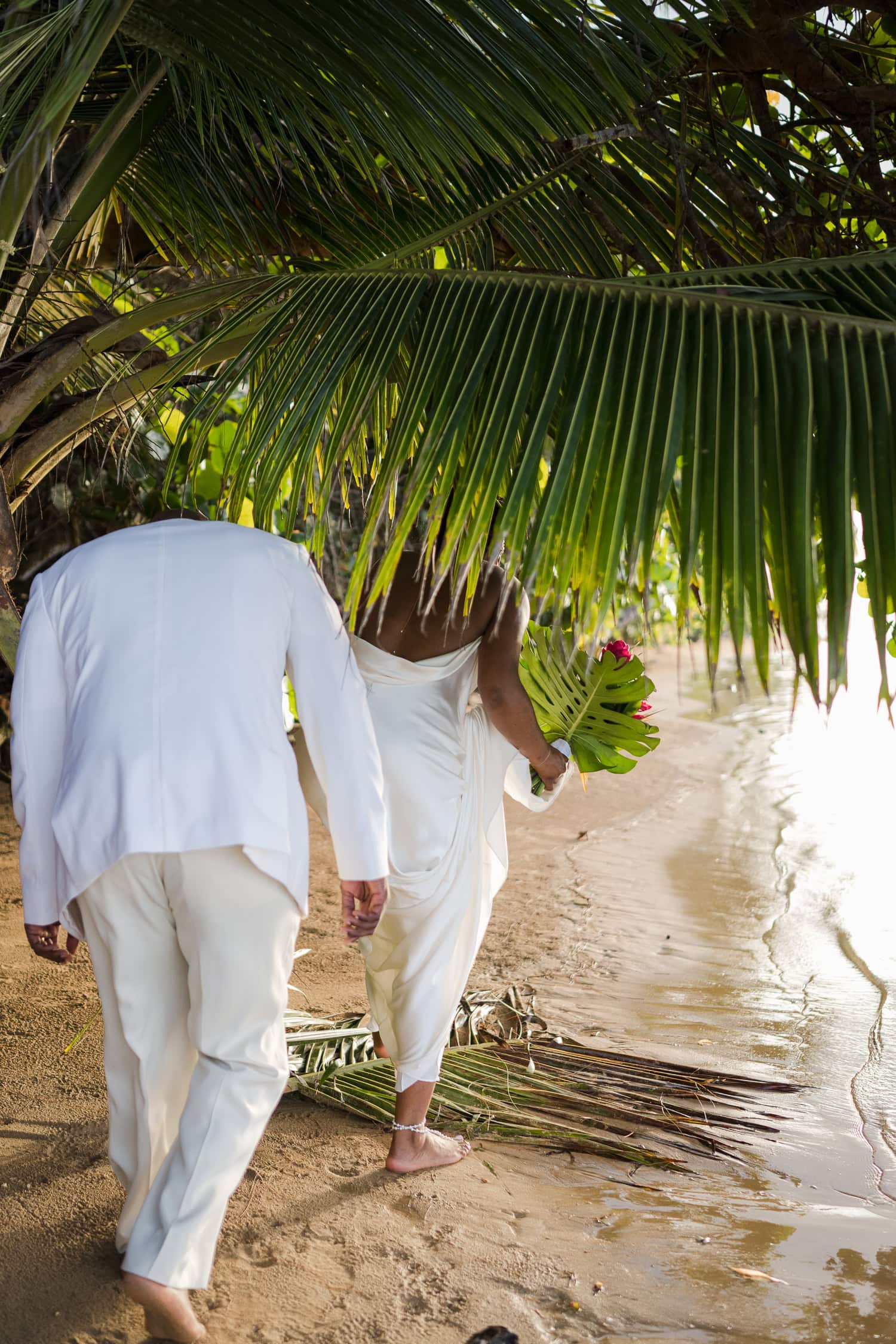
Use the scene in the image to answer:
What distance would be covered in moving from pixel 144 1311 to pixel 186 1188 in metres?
0.28

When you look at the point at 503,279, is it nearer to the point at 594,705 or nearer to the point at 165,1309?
the point at 594,705

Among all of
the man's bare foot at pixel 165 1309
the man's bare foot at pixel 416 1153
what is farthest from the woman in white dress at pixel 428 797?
the man's bare foot at pixel 165 1309

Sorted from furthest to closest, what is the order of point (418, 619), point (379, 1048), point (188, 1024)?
point (379, 1048) → point (418, 619) → point (188, 1024)

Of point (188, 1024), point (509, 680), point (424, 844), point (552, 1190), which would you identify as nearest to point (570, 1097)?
point (552, 1190)

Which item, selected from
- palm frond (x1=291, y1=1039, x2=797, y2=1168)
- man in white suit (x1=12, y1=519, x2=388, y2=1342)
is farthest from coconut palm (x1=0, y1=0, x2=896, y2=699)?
palm frond (x1=291, y1=1039, x2=797, y2=1168)

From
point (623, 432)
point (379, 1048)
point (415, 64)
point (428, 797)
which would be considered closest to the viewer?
point (623, 432)

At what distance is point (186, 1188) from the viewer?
2176 mm

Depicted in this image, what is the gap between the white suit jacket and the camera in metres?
2.18

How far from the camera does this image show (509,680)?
3072 mm

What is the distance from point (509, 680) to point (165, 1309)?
5.32 feet

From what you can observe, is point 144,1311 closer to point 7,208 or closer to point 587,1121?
point 587,1121

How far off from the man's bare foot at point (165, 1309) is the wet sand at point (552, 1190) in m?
0.07

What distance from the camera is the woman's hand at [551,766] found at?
10.7 ft

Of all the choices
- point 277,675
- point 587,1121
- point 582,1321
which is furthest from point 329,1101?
point 277,675
